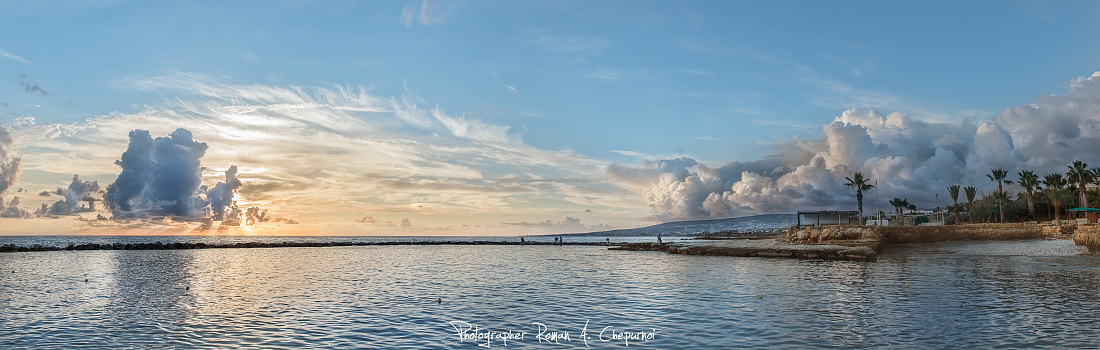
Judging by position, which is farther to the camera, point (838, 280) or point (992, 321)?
point (838, 280)

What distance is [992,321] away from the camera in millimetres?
17844

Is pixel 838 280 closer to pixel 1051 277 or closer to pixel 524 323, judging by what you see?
pixel 1051 277

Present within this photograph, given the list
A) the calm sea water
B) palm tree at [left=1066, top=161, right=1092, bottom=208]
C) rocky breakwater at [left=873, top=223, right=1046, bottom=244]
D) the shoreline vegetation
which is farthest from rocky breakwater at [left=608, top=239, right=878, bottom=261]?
palm tree at [left=1066, top=161, right=1092, bottom=208]

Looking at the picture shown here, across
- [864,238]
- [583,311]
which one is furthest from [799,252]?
[583,311]

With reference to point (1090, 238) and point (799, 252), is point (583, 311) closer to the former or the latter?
point (799, 252)

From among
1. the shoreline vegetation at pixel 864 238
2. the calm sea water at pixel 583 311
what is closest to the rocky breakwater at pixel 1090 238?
the shoreline vegetation at pixel 864 238

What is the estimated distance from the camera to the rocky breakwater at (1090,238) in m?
48.5

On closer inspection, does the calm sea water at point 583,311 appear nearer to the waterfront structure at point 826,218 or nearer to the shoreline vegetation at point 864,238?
the shoreline vegetation at point 864,238

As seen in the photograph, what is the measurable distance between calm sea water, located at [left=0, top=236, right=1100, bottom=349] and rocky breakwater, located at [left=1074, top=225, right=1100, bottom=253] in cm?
1735

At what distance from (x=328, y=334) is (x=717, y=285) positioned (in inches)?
797

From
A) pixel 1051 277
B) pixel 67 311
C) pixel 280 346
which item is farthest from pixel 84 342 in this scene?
pixel 1051 277

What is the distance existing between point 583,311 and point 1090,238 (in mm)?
53797

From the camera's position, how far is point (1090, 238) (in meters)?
49.5

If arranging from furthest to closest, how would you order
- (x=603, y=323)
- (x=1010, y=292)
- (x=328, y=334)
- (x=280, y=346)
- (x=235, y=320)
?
1. (x=1010, y=292)
2. (x=235, y=320)
3. (x=603, y=323)
4. (x=328, y=334)
5. (x=280, y=346)
